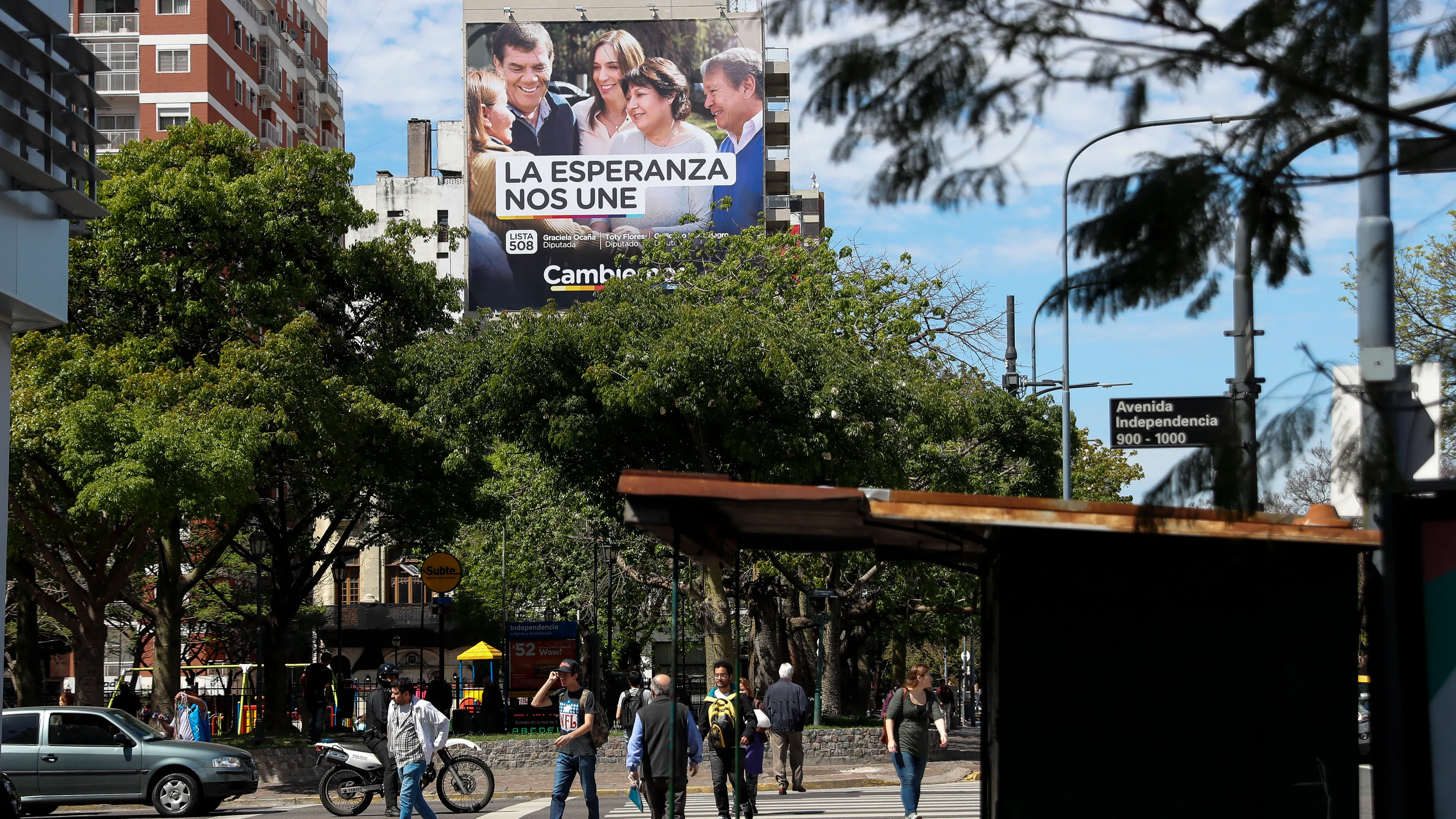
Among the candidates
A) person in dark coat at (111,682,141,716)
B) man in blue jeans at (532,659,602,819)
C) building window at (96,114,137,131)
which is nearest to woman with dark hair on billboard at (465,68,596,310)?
building window at (96,114,137,131)

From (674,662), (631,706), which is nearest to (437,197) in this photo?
(631,706)

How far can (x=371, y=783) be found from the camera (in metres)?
17.6

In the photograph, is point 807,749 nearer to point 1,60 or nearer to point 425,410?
point 425,410

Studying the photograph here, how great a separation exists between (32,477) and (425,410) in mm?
6334

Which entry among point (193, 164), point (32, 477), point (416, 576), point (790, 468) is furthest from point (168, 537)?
point (416, 576)

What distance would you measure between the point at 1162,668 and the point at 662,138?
203ft

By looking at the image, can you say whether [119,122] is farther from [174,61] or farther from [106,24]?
[106,24]

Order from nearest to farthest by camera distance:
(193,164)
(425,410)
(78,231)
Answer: (78,231) → (425,410) → (193,164)

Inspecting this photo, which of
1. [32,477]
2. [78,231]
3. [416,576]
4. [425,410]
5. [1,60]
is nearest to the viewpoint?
[1,60]

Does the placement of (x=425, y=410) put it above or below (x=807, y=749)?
above

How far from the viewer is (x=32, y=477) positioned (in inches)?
912

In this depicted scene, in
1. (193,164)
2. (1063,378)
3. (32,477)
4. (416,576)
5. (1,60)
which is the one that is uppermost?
(193,164)

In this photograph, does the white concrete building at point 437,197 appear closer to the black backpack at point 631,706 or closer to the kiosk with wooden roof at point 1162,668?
the black backpack at point 631,706

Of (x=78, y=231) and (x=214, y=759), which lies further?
(x=214, y=759)
